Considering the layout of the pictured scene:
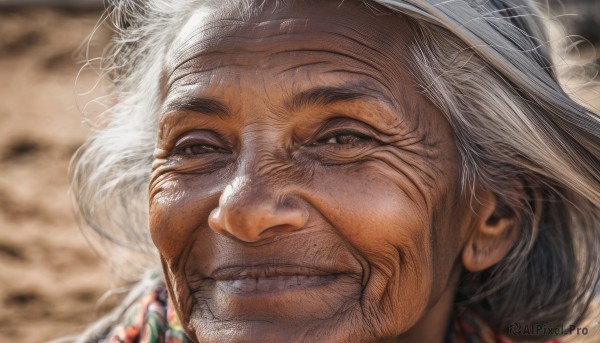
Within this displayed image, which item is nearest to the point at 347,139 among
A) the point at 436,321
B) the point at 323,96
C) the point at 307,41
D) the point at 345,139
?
the point at 345,139

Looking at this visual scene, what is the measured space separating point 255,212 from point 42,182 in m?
3.86

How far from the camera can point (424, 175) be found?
8.05 feet

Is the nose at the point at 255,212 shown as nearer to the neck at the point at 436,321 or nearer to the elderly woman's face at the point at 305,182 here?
the elderly woman's face at the point at 305,182

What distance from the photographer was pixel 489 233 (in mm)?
2736

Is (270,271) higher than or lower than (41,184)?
higher

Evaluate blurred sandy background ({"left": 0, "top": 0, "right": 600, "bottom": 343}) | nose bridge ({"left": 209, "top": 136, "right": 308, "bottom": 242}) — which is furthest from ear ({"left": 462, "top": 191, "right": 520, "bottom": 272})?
blurred sandy background ({"left": 0, "top": 0, "right": 600, "bottom": 343})

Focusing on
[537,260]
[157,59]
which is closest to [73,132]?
[157,59]

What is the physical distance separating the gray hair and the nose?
0.53 m

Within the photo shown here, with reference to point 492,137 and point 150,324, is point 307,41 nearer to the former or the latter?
point 492,137

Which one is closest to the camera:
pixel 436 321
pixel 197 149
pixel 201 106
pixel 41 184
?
pixel 201 106

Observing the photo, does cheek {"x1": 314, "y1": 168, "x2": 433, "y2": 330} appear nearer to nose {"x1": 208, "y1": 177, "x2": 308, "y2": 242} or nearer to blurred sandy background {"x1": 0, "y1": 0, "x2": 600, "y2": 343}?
nose {"x1": 208, "y1": 177, "x2": 308, "y2": 242}

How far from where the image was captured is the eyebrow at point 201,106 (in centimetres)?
241

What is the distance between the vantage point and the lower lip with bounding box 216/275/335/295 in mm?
2305

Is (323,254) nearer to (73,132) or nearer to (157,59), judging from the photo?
(157,59)
